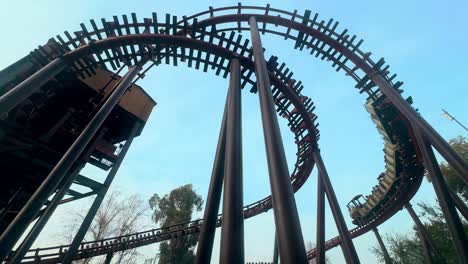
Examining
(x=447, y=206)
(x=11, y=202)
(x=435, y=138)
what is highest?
(x=435, y=138)

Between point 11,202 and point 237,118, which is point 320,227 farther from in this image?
point 11,202

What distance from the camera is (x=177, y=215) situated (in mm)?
20250

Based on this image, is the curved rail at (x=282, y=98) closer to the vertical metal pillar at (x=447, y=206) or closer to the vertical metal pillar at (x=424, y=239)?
the vertical metal pillar at (x=447, y=206)

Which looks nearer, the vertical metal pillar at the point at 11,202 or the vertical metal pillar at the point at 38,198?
the vertical metal pillar at the point at 38,198

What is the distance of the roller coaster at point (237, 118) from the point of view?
2.29 meters

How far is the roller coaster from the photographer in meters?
2.29

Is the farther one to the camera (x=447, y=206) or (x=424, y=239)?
(x=424, y=239)

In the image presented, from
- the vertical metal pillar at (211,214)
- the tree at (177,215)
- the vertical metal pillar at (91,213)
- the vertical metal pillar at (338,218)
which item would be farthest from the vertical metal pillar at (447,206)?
the tree at (177,215)

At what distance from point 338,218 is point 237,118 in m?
4.26

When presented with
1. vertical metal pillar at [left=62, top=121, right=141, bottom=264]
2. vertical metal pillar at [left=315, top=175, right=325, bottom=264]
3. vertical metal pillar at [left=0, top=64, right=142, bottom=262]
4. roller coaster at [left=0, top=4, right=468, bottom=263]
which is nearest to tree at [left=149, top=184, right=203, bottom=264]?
roller coaster at [left=0, top=4, right=468, bottom=263]

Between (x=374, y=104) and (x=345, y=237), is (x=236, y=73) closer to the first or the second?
(x=345, y=237)

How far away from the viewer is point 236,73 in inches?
156

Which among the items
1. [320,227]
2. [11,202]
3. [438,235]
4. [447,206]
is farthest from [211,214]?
[438,235]

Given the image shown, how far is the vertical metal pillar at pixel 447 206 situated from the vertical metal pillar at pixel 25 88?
27.3 ft
